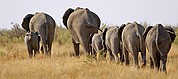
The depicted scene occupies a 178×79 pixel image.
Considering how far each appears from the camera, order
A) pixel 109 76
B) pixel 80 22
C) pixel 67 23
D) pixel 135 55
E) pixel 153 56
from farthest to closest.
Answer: pixel 67 23, pixel 80 22, pixel 135 55, pixel 153 56, pixel 109 76

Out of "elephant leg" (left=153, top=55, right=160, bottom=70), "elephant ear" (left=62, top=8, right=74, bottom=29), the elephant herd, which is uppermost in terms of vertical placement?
"elephant ear" (left=62, top=8, right=74, bottom=29)

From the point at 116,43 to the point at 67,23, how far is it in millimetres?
3827

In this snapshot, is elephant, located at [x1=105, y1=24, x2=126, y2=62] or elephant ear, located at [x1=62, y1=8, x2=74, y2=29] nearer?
elephant, located at [x1=105, y1=24, x2=126, y2=62]

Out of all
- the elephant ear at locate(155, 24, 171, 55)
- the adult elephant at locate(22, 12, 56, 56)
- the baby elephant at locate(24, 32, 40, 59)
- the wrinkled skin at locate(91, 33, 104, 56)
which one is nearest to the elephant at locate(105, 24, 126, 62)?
the wrinkled skin at locate(91, 33, 104, 56)

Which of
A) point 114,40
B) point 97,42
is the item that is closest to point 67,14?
point 97,42

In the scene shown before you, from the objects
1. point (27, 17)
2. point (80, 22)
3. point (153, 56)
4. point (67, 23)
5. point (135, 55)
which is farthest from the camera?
point (27, 17)

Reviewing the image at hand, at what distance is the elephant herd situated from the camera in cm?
985

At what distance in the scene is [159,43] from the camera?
9656 millimetres

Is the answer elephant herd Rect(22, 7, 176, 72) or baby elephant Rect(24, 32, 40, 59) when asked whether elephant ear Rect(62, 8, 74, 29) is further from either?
baby elephant Rect(24, 32, 40, 59)

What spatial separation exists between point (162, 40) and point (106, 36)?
3455 millimetres

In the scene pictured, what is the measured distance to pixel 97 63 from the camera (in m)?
11.3

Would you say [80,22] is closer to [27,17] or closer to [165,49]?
[27,17]

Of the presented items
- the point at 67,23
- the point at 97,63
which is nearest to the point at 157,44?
the point at 97,63

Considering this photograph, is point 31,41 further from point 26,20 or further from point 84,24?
point 26,20
